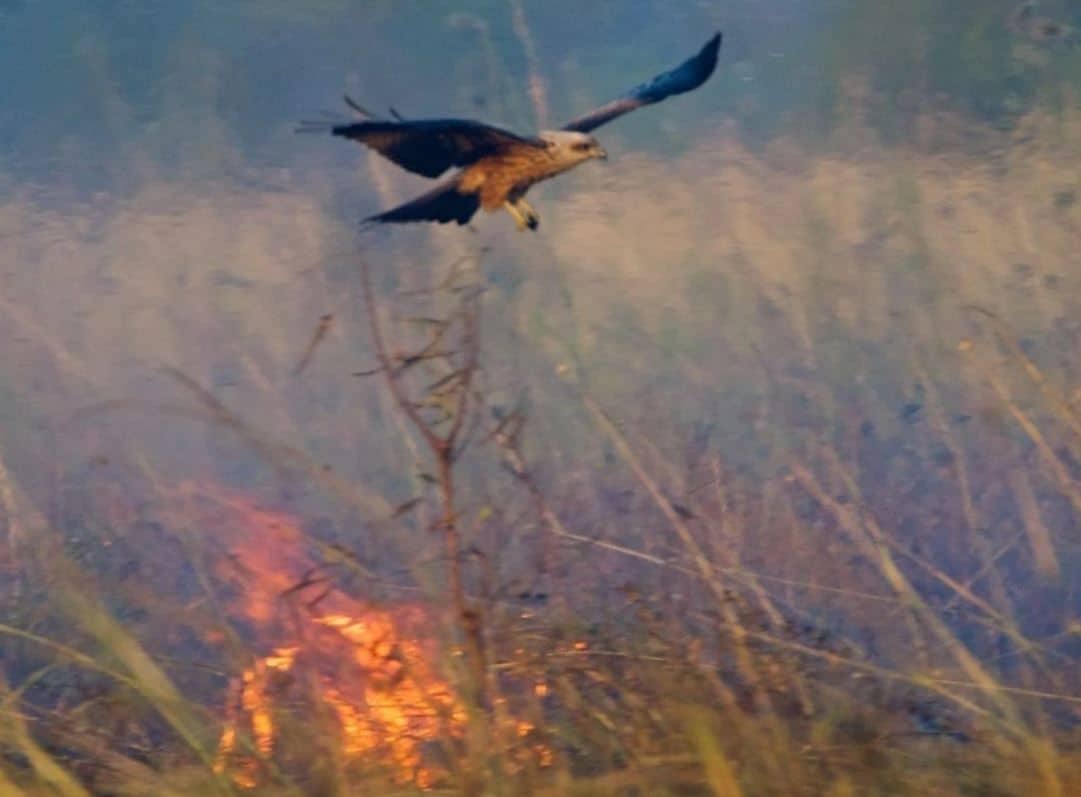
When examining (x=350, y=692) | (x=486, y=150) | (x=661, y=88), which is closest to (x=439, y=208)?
(x=486, y=150)

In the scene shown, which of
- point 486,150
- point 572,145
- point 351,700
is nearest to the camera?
point 351,700

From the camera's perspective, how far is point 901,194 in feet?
7.73

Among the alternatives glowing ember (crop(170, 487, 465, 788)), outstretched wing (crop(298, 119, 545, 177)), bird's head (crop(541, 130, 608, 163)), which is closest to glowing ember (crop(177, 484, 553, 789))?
glowing ember (crop(170, 487, 465, 788))

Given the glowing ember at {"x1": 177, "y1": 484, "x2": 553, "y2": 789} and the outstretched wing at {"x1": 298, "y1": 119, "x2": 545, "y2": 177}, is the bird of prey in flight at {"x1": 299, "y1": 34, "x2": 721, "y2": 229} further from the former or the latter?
the glowing ember at {"x1": 177, "y1": 484, "x2": 553, "y2": 789}

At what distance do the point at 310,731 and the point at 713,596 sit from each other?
1.64 feet

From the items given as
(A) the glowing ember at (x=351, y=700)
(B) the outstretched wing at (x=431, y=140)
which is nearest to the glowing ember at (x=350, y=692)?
(A) the glowing ember at (x=351, y=700)

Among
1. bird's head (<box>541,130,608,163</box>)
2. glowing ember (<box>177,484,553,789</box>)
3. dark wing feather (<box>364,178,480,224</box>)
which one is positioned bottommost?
glowing ember (<box>177,484,553,789</box>)

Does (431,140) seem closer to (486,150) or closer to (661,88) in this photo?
(486,150)

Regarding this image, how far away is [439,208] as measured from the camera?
1.86 m

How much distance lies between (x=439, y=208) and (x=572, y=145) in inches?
8.8

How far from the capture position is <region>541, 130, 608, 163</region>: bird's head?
5.90 feet

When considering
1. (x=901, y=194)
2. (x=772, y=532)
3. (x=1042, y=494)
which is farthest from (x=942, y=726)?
(x=901, y=194)

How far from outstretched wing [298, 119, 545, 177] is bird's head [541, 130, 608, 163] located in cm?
5

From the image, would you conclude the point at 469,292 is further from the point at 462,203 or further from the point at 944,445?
the point at 944,445
